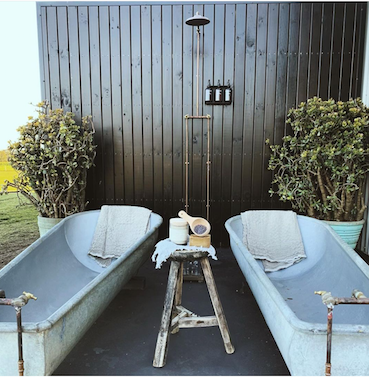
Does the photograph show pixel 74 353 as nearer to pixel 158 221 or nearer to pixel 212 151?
pixel 158 221

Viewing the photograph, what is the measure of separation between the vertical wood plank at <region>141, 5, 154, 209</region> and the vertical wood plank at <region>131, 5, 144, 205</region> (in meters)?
0.04

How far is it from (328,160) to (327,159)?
1.0 inches

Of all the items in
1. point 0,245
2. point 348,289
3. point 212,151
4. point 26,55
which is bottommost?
point 0,245

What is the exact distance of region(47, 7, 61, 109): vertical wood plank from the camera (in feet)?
12.3

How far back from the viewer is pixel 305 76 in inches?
145

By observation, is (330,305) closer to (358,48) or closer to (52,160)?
(52,160)

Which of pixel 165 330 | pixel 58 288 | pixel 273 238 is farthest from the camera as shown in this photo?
pixel 273 238

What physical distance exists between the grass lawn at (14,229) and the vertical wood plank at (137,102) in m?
1.32

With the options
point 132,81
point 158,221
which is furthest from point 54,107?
point 158,221

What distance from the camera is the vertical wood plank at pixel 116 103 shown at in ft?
12.1

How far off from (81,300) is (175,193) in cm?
237

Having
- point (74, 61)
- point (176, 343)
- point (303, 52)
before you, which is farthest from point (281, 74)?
point (176, 343)

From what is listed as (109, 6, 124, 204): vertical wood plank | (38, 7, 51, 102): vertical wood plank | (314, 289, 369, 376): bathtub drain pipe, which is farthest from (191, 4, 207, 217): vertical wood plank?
(314, 289, 369, 376): bathtub drain pipe

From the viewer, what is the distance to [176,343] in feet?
6.81
